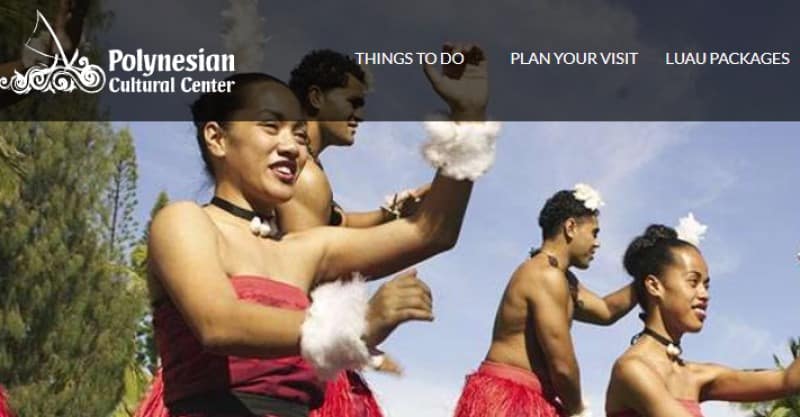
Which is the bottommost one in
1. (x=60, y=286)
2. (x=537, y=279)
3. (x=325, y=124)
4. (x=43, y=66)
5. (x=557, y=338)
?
(x=557, y=338)

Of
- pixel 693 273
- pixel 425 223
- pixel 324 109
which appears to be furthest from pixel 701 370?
pixel 425 223

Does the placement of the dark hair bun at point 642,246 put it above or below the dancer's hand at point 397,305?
above

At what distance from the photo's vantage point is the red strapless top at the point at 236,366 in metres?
2.60

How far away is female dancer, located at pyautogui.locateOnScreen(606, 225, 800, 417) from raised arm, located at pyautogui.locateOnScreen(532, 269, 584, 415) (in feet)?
0.45

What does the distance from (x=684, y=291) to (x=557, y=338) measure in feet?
1.59

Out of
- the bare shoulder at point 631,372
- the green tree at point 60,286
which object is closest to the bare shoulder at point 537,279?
the bare shoulder at point 631,372

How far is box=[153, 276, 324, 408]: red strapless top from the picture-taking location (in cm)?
260

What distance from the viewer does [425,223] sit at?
9.02 ft

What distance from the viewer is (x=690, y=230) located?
17.9ft

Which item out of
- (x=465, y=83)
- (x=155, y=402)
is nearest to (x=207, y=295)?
(x=155, y=402)

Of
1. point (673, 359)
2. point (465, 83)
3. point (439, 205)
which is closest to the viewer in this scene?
point (465, 83)

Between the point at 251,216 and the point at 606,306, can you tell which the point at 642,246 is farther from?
the point at 251,216

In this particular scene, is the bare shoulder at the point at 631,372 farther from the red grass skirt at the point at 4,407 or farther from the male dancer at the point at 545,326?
the red grass skirt at the point at 4,407

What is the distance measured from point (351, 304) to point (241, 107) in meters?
0.65
